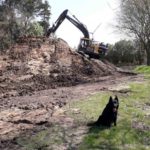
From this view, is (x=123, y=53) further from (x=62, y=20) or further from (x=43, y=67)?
(x=43, y=67)

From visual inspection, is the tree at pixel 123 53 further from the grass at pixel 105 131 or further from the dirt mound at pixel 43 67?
the grass at pixel 105 131

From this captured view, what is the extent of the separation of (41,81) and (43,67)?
2049 mm

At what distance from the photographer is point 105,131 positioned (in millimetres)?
13602

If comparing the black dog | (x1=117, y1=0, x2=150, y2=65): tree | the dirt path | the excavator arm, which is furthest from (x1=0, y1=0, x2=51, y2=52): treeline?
the black dog

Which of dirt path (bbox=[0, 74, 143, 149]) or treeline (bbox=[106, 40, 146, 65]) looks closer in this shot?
dirt path (bbox=[0, 74, 143, 149])

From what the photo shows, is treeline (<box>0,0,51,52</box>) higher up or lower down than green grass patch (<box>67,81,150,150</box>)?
higher up

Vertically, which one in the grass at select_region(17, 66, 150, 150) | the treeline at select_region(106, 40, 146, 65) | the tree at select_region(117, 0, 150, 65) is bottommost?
the grass at select_region(17, 66, 150, 150)

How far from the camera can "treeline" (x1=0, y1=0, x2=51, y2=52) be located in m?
49.5

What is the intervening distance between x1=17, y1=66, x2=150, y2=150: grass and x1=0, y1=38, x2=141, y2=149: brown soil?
0.70m

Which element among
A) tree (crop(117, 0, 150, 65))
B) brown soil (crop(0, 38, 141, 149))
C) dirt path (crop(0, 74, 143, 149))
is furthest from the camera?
tree (crop(117, 0, 150, 65))

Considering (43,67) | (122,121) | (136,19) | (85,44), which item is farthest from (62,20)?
(122,121)

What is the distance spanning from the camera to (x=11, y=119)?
15.7 meters

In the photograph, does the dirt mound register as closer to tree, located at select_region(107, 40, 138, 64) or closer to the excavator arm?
the excavator arm

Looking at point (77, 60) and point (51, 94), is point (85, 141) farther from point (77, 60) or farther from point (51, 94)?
point (77, 60)
